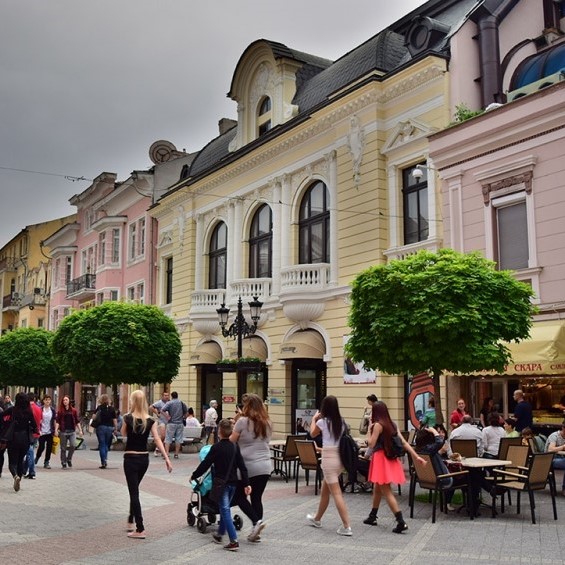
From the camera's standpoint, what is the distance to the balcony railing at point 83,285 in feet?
136

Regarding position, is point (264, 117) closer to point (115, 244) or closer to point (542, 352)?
point (115, 244)

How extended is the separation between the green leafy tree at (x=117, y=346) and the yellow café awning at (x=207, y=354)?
3048 millimetres

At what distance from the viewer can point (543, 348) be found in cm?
1504

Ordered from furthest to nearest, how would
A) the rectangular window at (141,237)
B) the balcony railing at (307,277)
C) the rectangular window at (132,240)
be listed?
1. the rectangular window at (132,240)
2. the rectangular window at (141,237)
3. the balcony railing at (307,277)

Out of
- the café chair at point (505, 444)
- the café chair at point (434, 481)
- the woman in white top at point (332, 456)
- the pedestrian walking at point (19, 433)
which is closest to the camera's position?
the woman in white top at point (332, 456)

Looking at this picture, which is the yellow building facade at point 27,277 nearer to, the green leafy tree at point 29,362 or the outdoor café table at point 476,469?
the green leafy tree at point 29,362

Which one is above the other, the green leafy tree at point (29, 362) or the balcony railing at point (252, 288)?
the balcony railing at point (252, 288)

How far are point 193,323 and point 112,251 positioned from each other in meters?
11.9

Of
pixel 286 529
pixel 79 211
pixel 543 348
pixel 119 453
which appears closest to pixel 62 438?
pixel 119 453

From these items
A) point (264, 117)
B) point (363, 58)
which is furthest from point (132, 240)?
point (363, 58)

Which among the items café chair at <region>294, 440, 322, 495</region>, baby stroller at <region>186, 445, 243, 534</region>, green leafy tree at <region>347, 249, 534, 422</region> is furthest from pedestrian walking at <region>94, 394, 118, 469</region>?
baby stroller at <region>186, 445, 243, 534</region>

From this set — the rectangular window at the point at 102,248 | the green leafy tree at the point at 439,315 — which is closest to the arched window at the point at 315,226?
the green leafy tree at the point at 439,315

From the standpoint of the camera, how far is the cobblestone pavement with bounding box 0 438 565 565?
8.10 metres

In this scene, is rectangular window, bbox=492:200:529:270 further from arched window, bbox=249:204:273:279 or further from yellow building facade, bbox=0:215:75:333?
yellow building facade, bbox=0:215:75:333
